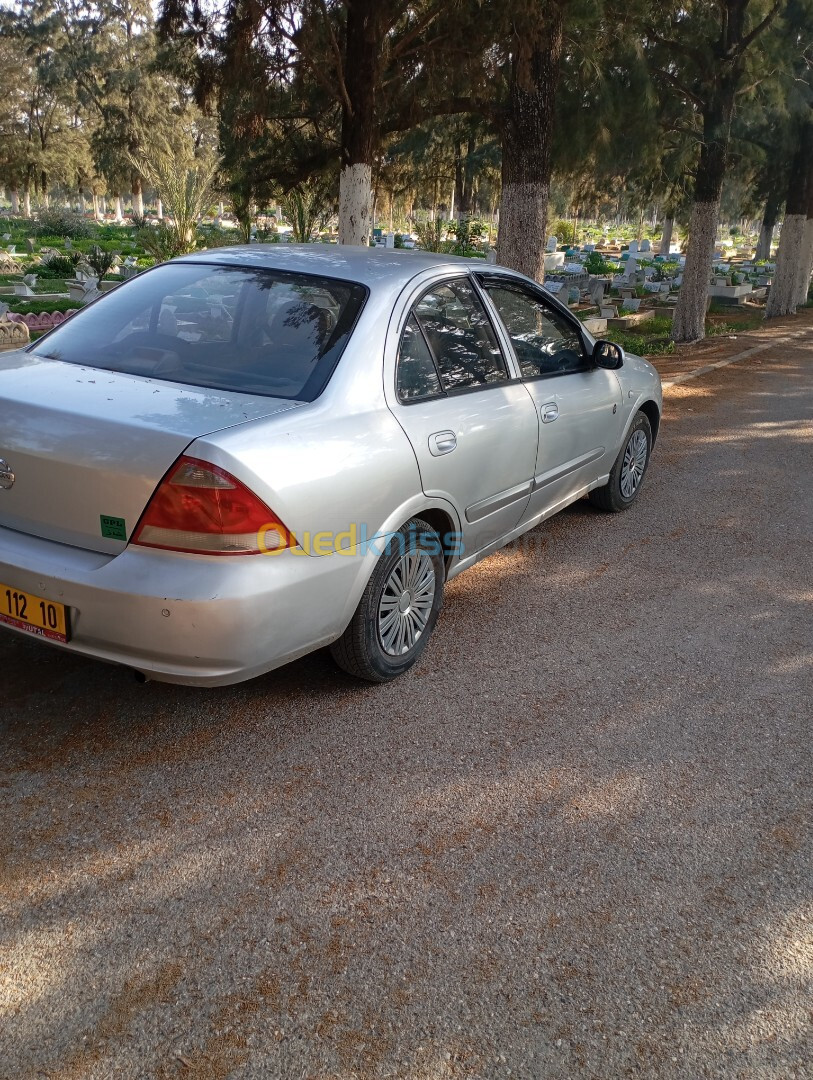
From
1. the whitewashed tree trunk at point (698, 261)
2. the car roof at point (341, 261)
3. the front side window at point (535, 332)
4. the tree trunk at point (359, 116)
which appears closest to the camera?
the car roof at point (341, 261)

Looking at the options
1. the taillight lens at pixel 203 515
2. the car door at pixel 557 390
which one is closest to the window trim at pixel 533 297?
the car door at pixel 557 390

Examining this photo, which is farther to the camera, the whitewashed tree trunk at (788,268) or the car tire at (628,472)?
the whitewashed tree trunk at (788,268)

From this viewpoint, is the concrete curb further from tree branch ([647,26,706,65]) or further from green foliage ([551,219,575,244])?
green foliage ([551,219,575,244])

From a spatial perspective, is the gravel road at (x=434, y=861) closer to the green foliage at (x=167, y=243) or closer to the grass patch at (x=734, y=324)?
the grass patch at (x=734, y=324)

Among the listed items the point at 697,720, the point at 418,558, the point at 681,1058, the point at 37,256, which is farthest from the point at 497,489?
the point at 37,256

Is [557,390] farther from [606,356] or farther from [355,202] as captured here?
[355,202]

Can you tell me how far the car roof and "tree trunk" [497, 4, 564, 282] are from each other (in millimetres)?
5684

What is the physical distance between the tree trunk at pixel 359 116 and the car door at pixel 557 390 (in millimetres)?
5223

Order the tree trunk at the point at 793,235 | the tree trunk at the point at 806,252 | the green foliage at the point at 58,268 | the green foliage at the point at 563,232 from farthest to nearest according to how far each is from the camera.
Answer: the green foliage at the point at 563,232 → the green foliage at the point at 58,268 → the tree trunk at the point at 806,252 → the tree trunk at the point at 793,235

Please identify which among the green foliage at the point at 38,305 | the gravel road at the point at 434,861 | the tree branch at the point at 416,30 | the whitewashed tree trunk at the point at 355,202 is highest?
the tree branch at the point at 416,30

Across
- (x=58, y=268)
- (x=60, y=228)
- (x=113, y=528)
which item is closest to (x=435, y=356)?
(x=113, y=528)

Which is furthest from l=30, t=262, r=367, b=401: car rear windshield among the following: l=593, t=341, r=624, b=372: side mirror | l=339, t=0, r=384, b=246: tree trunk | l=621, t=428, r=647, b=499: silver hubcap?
l=339, t=0, r=384, b=246: tree trunk

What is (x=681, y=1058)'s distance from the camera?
82.8 inches

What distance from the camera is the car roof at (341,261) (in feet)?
12.3
